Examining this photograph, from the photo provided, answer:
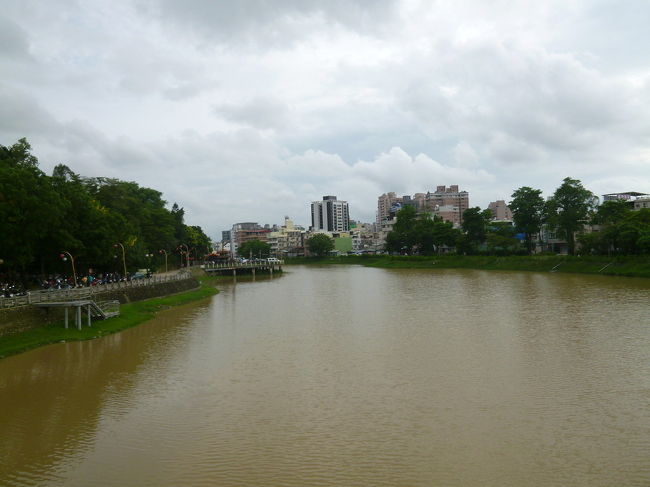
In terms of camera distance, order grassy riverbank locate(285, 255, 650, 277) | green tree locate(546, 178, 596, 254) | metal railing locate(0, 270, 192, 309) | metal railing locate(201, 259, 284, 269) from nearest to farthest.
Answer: metal railing locate(0, 270, 192, 309)
grassy riverbank locate(285, 255, 650, 277)
green tree locate(546, 178, 596, 254)
metal railing locate(201, 259, 284, 269)

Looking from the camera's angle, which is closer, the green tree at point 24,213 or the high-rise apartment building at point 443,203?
the green tree at point 24,213

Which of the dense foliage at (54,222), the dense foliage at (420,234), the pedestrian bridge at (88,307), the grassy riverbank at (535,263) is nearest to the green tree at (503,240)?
the grassy riverbank at (535,263)

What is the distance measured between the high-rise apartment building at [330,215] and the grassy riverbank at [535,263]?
3430 inches

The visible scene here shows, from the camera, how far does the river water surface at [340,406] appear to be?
396 inches

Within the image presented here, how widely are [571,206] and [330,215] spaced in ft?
435

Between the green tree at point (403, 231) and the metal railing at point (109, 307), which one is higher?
the green tree at point (403, 231)

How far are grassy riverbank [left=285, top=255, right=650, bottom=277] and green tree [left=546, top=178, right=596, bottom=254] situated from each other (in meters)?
4.24

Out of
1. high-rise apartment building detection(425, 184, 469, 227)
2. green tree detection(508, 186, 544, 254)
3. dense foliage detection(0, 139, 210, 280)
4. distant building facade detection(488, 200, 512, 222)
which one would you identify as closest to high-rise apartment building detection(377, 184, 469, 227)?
high-rise apartment building detection(425, 184, 469, 227)

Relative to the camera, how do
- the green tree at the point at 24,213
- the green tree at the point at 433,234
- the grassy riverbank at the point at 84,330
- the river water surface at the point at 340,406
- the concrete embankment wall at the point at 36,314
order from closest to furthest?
the river water surface at the point at 340,406, the grassy riverbank at the point at 84,330, the concrete embankment wall at the point at 36,314, the green tree at the point at 24,213, the green tree at the point at 433,234

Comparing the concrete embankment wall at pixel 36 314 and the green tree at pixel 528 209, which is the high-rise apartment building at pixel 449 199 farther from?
the concrete embankment wall at pixel 36 314

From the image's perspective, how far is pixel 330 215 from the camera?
190500mm

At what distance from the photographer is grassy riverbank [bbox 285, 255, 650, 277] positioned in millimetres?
49775

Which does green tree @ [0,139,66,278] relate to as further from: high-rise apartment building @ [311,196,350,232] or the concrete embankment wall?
high-rise apartment building @ [311,196,350,232]

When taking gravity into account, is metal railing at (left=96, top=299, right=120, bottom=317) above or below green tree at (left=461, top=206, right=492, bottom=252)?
below
